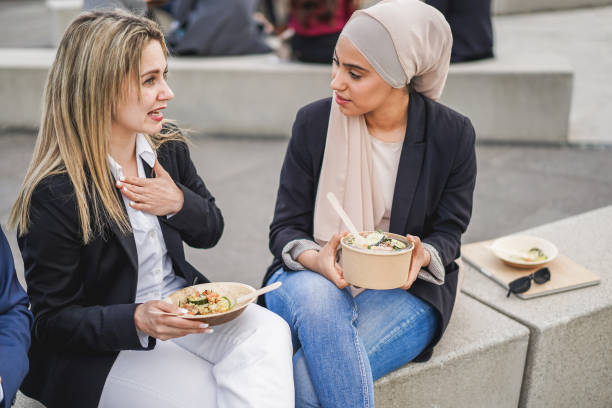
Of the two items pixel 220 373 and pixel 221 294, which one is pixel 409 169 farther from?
pixel 220 373

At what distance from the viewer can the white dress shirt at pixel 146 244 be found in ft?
6.69

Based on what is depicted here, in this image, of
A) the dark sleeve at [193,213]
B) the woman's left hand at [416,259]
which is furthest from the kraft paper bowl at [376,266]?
the dark sleeve at [193,213]

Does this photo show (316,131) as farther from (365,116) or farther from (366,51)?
(366,51)

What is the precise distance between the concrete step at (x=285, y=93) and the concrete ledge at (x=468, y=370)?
332 cm

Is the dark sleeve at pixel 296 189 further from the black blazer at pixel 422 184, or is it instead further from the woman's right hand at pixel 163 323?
the woman's right hand at pixel 163 323

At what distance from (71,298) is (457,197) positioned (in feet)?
4.36

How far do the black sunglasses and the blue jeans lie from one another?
48 centimetres

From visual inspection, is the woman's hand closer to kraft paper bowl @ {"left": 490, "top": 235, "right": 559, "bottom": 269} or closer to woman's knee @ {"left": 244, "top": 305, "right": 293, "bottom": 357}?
woman's knee @ {"left": 244, "top": 305, "right": 293, "bottom": 357}

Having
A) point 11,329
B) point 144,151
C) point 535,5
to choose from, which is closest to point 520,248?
point 144,151

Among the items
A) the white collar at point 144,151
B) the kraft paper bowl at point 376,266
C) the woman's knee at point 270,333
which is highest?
Result: the white collar at point 144,151

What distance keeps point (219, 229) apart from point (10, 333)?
809 mm

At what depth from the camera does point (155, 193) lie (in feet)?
6.70

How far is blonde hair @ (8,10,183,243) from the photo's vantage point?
6.23 ft

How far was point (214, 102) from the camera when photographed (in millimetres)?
5809
